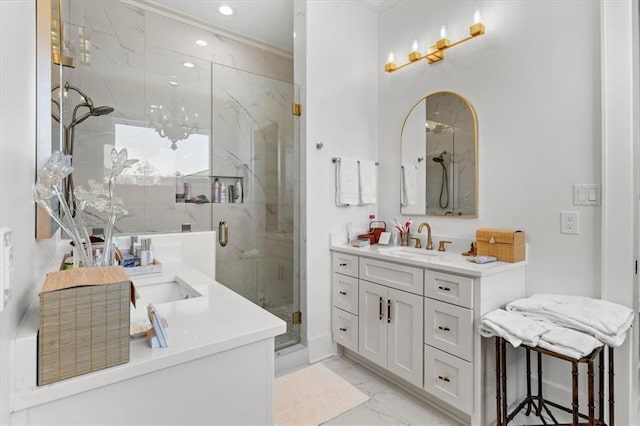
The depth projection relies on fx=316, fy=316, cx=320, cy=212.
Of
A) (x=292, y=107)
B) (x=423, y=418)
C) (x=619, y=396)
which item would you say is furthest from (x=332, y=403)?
(x=292, y=107)

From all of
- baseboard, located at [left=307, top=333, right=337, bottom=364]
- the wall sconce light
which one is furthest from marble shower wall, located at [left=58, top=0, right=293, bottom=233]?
the wall sconce light

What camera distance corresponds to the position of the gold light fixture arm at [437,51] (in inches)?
81.7

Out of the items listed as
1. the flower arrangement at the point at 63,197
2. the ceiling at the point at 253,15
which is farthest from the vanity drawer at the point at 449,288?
the ceiling at the point at 253,15

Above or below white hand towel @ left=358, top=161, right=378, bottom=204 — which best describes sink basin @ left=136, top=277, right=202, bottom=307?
below

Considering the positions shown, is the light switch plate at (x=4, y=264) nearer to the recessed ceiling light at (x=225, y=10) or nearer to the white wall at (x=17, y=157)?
the white wall at (x=17, y=157)

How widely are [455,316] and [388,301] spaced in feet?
1.54

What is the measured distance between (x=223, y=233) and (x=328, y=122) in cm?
121

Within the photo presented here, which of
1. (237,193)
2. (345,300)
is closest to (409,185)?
(345,300)

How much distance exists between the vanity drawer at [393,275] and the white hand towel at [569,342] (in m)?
0.63

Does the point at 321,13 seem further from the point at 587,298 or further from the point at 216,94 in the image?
the point at 587,298

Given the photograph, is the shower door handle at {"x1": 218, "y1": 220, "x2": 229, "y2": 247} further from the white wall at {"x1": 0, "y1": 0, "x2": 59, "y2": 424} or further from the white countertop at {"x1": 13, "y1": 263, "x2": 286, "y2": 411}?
the white wall at {"x1": 0, "y1": 0, "x2": 59, "y2": 424}

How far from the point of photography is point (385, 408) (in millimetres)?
1884

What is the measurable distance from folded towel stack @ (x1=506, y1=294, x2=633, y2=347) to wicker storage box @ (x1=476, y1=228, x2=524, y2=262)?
0.26 m

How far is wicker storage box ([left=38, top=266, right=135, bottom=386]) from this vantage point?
2.01ft
